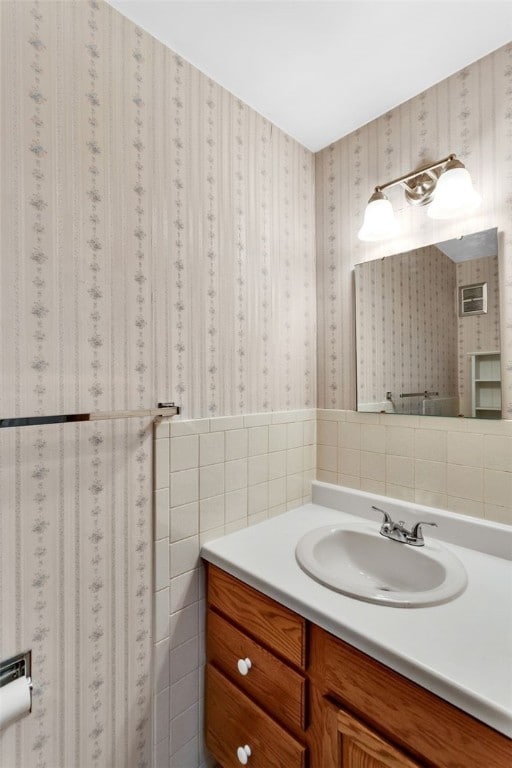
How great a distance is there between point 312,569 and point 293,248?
118 cm

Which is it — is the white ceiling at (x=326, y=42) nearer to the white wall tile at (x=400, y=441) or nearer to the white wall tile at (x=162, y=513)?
the white wall tile at (x=400, y=441)

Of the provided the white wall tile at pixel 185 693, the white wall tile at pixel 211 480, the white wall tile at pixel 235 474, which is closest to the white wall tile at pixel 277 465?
the white wall tile at pixel 235 474

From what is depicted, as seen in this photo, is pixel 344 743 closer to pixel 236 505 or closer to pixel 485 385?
pixel 236 505

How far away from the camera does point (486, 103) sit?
110 cm

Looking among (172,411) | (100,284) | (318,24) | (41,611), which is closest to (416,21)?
(318,24)

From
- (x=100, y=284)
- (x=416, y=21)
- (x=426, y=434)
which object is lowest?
(x=426, y=434)

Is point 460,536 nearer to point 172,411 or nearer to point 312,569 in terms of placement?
point 312,569

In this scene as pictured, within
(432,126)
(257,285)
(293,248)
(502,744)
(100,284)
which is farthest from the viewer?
(293,248)

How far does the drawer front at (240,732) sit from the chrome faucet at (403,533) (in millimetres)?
580

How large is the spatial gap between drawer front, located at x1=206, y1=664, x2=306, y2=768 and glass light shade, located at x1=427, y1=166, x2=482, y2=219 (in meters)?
1.53

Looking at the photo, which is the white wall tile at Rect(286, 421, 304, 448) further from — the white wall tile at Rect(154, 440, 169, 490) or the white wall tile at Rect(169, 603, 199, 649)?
the white wall tile at Rect(169, 603, 199, 649)

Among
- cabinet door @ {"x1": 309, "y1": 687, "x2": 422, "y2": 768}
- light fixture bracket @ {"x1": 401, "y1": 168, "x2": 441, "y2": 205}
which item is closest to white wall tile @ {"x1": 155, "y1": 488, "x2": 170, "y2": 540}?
cabinet door @ {"x1": 309, "y1": 687, "x2": 422, "y2": 768}

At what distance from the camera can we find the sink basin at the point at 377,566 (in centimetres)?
84

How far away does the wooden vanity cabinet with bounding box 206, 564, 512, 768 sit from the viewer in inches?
24.7
